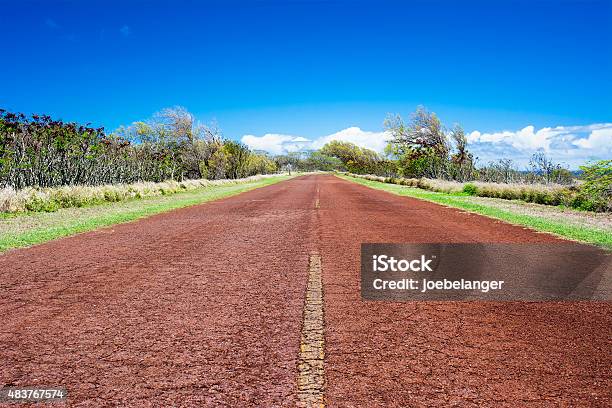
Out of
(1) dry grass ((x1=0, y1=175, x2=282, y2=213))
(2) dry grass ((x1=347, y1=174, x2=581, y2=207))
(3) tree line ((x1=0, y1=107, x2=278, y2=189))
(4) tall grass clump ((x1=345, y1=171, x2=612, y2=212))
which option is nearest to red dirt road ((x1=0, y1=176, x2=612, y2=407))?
(4) tall grass clump ((x1=345, y1=171, x2=612, y2=212))

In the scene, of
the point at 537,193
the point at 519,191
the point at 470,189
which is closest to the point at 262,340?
the point at 537,193

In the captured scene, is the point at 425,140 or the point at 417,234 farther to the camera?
the point at 425,140

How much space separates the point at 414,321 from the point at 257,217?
31.3 feet

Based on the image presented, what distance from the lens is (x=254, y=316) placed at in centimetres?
418

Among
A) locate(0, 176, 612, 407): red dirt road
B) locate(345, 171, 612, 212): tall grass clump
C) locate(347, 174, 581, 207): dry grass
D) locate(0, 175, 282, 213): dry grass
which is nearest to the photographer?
locate(0, 176, 612, 407): red dirt road

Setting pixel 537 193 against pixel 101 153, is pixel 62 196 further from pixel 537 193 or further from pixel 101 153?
pixel 537 193

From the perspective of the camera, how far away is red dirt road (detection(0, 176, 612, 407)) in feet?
9.06

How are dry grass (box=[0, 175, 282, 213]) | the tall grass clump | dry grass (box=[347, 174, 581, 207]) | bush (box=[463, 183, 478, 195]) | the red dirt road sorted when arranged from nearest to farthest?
the red dirt road → dry grass (box=[0, 175, 282, 213]) → the tall grass clump → dry grass (box=[347, 174, 581, 207]) → bush (box=[463, 183, 478, 195])

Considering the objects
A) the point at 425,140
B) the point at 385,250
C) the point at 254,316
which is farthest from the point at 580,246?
the point at 425,140

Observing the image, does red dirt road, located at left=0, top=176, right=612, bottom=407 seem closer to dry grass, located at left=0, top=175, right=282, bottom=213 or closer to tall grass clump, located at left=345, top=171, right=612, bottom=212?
tall grass clump, located at left=345, top=171, right=612, bottom=212

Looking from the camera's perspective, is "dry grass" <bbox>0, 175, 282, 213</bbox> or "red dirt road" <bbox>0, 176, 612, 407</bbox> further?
"dry grass" <bbox>0, 175, 282, 213</bbox>

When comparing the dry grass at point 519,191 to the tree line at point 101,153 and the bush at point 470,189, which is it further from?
the tree line at point 101,153

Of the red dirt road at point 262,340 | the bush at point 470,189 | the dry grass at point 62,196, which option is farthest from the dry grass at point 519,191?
the dry grass at point 62,196

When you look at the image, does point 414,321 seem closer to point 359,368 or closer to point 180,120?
point 359,368
